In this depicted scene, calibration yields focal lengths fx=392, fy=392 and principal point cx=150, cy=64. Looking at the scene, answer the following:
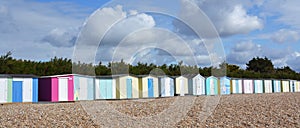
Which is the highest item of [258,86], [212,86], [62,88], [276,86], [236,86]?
[62,88]

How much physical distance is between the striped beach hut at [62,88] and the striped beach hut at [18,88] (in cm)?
87

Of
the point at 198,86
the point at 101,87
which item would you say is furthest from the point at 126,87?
the point at 198,86

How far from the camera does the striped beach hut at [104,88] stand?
29.4 metres

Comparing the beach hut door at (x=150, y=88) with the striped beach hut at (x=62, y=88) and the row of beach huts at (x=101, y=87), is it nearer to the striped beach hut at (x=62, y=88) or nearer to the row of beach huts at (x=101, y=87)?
the row of beach huts at (x=101, y=87)

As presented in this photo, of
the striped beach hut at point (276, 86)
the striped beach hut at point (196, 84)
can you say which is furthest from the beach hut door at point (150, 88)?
the striped beach hut at point (276, 86)

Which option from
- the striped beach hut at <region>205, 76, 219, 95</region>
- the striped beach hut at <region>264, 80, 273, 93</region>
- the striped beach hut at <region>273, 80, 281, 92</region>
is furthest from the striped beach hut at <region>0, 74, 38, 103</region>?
the striped beach hut at <region>273, 80, 281, 92</region>

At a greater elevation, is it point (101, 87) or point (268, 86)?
point (101, 87)

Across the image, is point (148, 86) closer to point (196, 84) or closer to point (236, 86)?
point (196, 84)

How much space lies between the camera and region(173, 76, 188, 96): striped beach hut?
36.3 m

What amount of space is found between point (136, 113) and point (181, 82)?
21171 mm

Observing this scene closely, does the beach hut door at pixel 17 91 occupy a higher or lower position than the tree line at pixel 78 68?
lower

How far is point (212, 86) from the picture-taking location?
3897 centimetres

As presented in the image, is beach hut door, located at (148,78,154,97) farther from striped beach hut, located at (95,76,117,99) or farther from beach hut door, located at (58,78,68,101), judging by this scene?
beach hut door, located at (58,78,68,101)

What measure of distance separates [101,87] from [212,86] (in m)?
13.6
